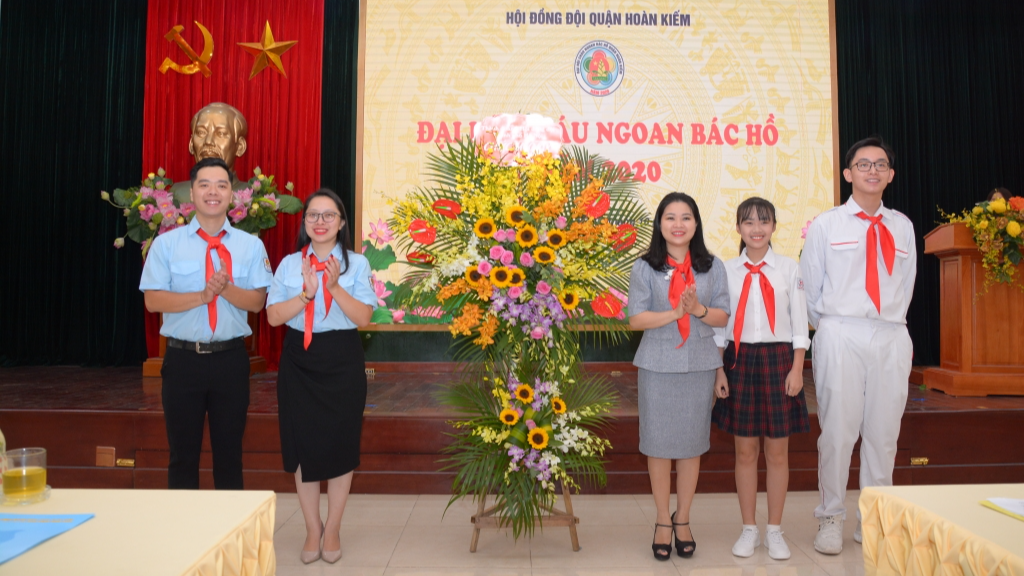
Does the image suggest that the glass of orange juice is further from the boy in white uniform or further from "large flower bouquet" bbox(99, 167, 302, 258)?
"large flower bouquet" bbox(99, 167, 302, 258)

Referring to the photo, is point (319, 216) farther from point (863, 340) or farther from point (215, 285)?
point (863, 340)

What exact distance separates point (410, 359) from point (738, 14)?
395 centimetres

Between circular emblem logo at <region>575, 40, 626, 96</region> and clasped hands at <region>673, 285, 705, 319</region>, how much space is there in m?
3.52

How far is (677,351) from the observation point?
2406 mm

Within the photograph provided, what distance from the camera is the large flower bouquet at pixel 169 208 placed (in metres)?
4.29

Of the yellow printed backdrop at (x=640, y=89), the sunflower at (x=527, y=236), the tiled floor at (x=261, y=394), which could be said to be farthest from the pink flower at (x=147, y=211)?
the sunflower at (x=527, y=236)

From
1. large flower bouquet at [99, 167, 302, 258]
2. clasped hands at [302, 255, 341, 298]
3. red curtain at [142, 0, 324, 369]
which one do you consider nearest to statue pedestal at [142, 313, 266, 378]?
red curtain at [142, 0, 324, 369]

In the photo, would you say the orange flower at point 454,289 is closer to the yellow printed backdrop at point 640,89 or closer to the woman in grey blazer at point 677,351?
the woman in grey blazer at point 677,351

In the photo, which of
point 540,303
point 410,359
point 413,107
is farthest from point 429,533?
point 413,107

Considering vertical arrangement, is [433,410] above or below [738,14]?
below

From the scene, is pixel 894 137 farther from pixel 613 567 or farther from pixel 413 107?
pixel 613 567

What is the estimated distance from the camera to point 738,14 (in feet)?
17.9

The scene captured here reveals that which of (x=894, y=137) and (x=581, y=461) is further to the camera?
(x=894, y=137)

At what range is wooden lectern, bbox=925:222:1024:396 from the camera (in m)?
3.86
